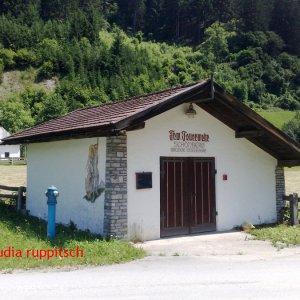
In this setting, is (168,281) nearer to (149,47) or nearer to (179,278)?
(179,278)

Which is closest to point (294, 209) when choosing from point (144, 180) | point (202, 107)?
point (202, 107)

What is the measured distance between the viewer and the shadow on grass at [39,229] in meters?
10.2

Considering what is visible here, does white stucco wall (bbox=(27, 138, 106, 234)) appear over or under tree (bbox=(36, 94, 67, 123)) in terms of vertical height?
under

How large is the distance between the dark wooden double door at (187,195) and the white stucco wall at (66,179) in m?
1.71

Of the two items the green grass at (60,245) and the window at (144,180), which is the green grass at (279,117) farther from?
the green grass at (60,245)

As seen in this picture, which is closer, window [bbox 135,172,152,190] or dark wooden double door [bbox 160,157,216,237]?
window [bbox 135,172,152,190]

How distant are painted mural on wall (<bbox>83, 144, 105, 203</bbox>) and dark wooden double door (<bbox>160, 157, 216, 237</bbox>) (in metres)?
1.68

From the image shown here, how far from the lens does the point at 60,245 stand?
959 cm

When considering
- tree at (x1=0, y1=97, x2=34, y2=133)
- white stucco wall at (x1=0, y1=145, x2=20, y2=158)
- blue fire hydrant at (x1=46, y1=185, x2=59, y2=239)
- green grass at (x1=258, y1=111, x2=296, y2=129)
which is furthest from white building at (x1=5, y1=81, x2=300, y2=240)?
green grass at (x1=258, y1=111, x2=296, y2=129)

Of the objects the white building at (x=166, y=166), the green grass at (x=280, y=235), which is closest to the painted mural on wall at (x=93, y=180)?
the white building at (x=166, y=166)

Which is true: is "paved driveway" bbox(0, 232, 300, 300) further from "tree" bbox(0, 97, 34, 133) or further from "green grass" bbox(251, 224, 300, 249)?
"tree" bbox(0, 97, 34, 133)

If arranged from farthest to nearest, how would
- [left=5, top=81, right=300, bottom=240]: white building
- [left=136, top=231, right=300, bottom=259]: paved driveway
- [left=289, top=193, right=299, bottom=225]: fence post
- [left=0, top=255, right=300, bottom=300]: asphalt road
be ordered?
[left=289, top=193, right=299, bottom=225]: fence post
[left=5, top=81, right=300, bottom=240]: white building
[left=136, top=231, right=300, bottom=259]: paved driveway
[left=0, top=255, right=300, bottom=300]: asphalt road

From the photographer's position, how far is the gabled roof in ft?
34.2

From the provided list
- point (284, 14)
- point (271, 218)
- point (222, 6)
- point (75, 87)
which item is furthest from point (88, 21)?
point (271, 218)
